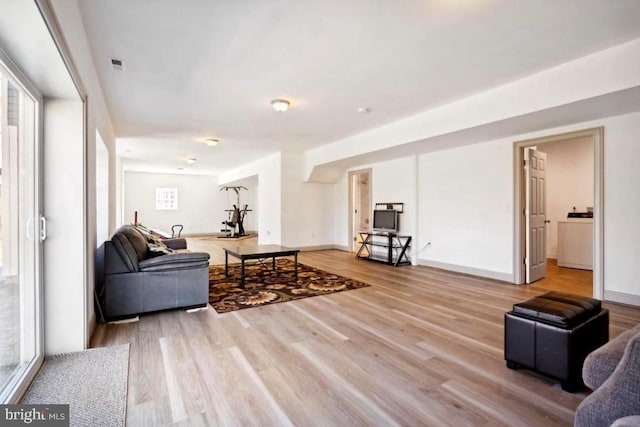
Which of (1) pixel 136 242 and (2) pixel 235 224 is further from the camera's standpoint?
(2) pixel 235 224

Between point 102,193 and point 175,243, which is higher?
point 102,193


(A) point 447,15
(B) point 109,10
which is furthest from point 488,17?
(B) point 109,10

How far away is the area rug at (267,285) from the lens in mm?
3787

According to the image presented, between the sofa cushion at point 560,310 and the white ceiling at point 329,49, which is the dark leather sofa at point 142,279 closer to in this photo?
the white ceiling at point 329,49

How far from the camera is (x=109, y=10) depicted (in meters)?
2.29

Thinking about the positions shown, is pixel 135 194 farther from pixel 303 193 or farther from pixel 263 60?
pixel 263 60

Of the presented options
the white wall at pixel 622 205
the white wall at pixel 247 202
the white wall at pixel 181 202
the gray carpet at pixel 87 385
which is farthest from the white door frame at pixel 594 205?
the white wall at pixel 181 202

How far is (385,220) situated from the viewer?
267 inches

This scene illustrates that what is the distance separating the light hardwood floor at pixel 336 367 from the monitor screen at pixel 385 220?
2.98 meters

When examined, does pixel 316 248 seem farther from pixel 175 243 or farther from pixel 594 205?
pixel 594 205

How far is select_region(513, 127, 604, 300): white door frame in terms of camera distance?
12.6 ft

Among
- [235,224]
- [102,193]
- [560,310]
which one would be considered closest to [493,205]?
[560,310]

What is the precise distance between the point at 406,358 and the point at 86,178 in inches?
110

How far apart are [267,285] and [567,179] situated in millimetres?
6554
